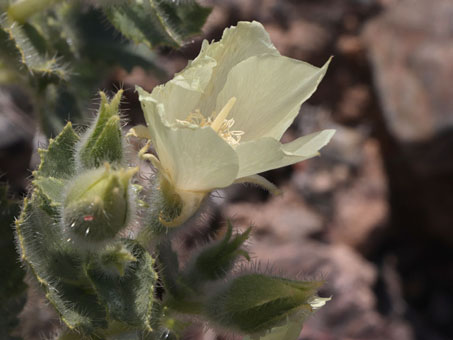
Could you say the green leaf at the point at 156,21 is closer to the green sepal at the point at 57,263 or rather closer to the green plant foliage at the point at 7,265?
the green plant foliage at the point at 7,265

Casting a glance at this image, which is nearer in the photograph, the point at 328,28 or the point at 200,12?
the point at 200,12

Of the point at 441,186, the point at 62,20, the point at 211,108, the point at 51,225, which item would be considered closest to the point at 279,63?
the point at 211,108

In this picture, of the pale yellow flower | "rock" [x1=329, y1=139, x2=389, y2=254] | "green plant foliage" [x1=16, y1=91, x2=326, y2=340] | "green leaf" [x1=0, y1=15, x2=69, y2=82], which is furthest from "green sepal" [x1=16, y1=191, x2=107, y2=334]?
"rock" [x1=329, y1=139, x2=389, y2=254]

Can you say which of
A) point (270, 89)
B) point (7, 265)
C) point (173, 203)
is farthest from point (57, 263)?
point (270, 89)

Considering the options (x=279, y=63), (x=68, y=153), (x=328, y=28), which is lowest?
(x=328, y=28)

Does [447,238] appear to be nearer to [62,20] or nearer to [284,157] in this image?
[62,20]

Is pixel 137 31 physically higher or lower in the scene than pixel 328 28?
higher

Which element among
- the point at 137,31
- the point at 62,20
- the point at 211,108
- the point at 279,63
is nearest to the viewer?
the point at 279,63

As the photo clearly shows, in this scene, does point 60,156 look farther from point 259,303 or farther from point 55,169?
point 259,303
